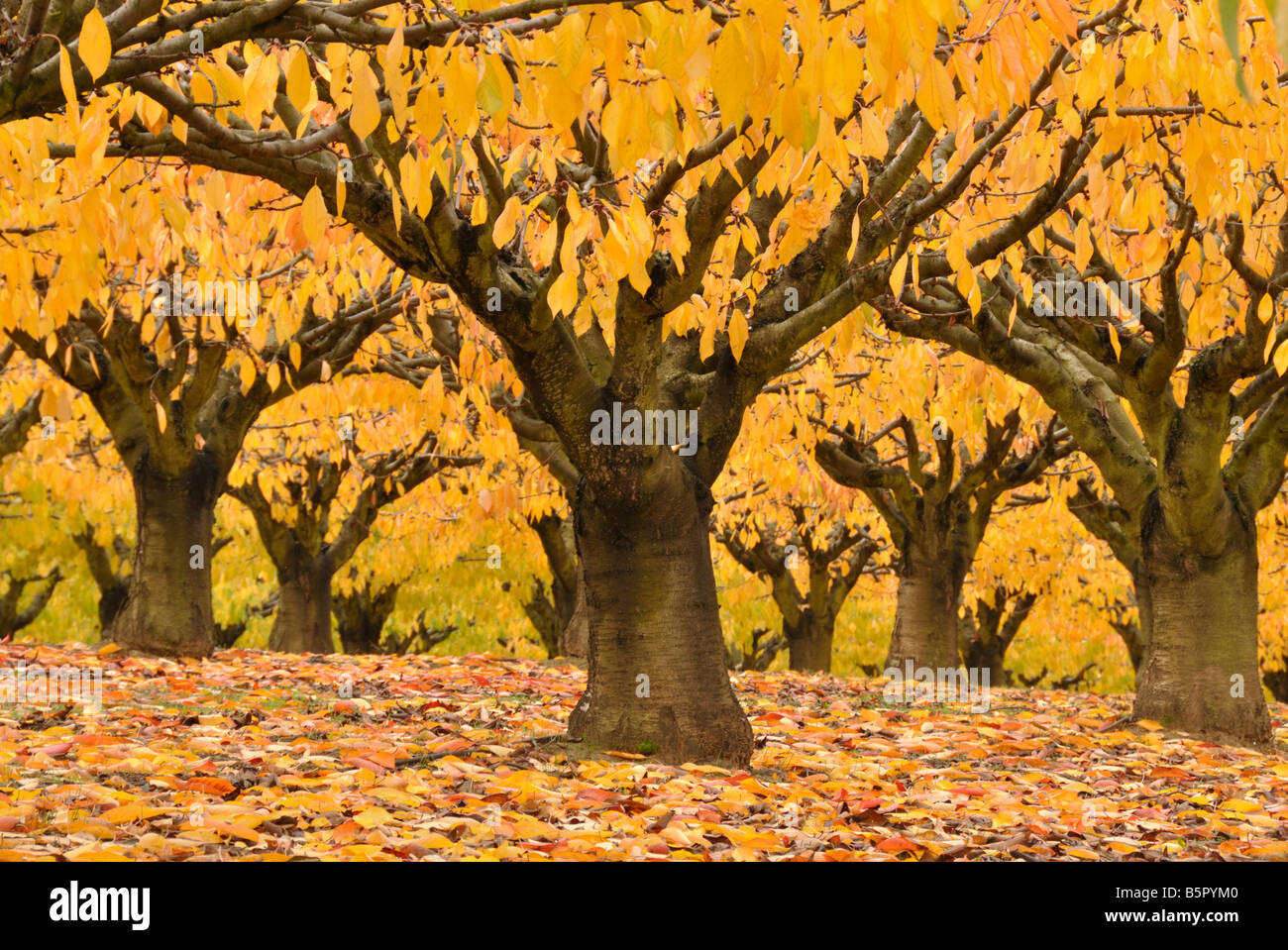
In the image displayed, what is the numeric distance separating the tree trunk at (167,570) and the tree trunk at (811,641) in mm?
11899

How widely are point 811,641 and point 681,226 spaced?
1620 centimetres

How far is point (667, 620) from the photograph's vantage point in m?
6.47

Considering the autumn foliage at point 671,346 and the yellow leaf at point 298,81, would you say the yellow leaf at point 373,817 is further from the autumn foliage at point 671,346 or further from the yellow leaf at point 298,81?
the yellow leaf at point 298,81

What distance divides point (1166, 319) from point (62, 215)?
7417 millimetres

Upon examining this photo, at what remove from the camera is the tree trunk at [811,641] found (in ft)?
67.1

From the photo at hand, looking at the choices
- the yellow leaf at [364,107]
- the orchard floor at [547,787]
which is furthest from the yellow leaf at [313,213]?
the orchard floor at [547,787]

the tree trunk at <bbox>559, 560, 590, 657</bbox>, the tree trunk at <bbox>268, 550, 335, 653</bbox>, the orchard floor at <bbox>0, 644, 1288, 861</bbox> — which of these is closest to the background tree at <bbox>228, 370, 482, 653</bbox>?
the tree trunk at <bbox>268, 550, 335, 653</bbox>

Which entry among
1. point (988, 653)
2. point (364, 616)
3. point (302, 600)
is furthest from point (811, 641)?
point (364, 616)

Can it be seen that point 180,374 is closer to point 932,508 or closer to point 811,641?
point 932,508

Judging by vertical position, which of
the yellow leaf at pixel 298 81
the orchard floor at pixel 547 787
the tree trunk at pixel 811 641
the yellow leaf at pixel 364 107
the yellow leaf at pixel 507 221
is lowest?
the tree trunk at pixel 811 641

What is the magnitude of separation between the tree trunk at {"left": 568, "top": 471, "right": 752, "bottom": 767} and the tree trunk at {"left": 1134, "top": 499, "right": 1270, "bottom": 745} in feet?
13.5

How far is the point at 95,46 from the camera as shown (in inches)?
124

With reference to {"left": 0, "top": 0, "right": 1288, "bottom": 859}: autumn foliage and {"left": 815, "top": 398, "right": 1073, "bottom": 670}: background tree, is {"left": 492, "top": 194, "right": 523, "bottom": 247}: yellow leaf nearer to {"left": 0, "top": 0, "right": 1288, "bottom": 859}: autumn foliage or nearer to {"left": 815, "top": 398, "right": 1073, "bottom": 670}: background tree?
{"left": 0, "top": 0, "right": 1288, "bottom": 859}: autumn foliage

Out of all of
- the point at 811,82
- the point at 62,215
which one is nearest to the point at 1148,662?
the point at 811,82
